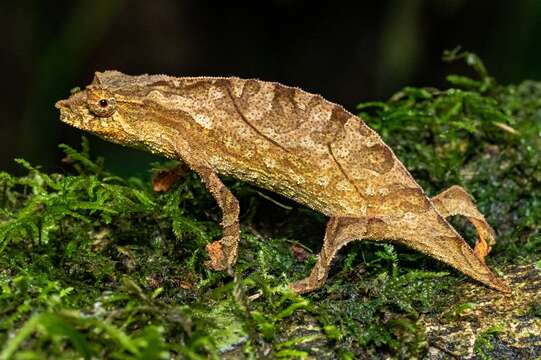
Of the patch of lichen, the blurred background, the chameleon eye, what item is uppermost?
the blurred background

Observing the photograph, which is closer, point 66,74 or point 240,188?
point 240,188

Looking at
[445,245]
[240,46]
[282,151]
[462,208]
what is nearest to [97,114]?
[282,151]

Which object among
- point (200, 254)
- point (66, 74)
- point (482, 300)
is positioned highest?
point (66, 74)

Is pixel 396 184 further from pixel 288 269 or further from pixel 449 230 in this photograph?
pixel 288 269

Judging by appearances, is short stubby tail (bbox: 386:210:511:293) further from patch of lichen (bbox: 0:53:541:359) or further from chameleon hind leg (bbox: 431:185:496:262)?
chameleon hind leg (bbox: 431:185:496:262)

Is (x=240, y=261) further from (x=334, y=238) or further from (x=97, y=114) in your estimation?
(x=97, y=114)

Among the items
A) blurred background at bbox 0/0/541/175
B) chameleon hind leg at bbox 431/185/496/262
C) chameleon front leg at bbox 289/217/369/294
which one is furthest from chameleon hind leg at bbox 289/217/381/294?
blurred background at bbox 0/0/541/175

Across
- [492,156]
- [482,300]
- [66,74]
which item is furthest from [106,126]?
[66,74]
